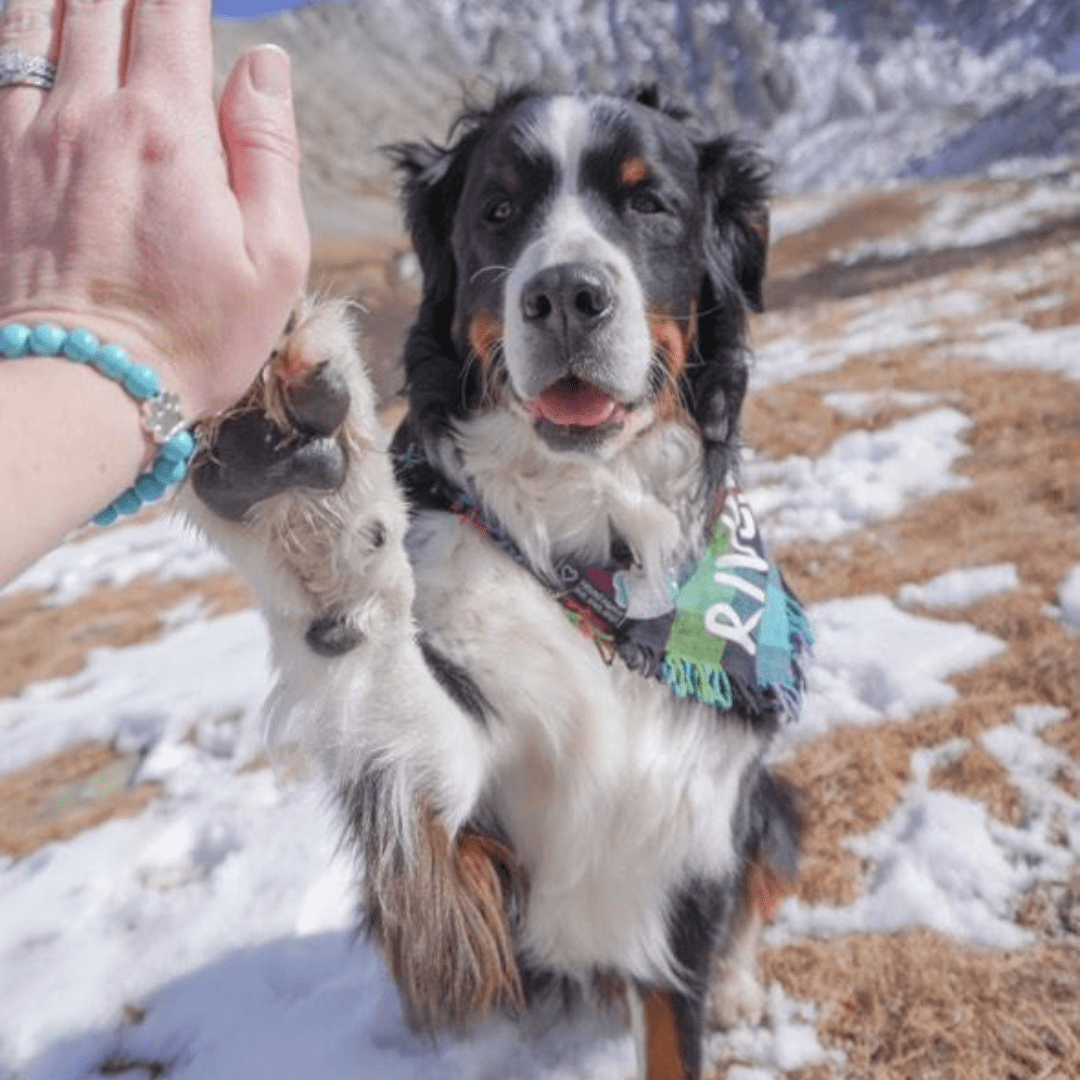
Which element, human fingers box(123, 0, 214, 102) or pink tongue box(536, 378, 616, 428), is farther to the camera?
pink tongue box(536, 378, 616, 428)

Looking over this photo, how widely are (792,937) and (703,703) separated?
0.92 m

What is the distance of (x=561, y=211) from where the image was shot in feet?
7.54

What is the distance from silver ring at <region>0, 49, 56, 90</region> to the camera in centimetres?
92

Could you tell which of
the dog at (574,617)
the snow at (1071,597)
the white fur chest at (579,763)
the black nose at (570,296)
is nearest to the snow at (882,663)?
the snow at (1071,597)

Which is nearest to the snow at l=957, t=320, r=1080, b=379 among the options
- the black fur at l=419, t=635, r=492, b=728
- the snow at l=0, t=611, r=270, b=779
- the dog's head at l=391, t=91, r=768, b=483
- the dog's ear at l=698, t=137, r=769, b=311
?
the dog's ear at l=698, t=137, r=769, b=311

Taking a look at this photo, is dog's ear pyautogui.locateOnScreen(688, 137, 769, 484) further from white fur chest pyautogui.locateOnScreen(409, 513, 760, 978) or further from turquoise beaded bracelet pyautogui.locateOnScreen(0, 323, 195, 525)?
turquoise beaded bracelet pyautogui.locateOnScreen(0, 323, 195, 525)

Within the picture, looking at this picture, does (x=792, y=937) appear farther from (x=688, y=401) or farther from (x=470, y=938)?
(x=688, y=401)

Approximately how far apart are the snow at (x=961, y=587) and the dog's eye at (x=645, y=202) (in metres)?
2.45

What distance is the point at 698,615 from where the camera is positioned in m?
2.24

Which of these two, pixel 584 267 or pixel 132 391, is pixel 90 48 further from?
pixel 584 267

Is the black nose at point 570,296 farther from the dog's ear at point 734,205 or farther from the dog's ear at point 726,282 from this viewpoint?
the dog's ear at point 734,205

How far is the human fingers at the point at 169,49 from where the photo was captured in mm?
910

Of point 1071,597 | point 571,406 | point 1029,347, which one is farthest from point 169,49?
point 1029,347

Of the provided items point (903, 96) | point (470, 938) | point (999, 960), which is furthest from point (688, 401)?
point (903, 96)
